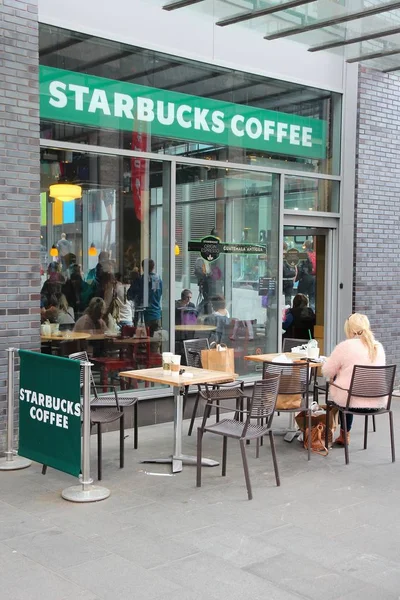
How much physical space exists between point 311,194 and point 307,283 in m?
1.32

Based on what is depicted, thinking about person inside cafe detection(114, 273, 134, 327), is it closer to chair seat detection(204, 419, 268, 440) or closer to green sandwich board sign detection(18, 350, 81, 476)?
green sandwich board sign detection(18, 350, 81, 476)

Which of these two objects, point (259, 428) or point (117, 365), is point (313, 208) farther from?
point (259, 428)

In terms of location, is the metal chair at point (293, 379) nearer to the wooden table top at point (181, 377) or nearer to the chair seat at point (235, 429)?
the wooden table top at point (181, 377)

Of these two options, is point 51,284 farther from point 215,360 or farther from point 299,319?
point 299,319

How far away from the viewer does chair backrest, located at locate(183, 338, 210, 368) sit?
330 inches

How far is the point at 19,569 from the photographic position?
4574mm

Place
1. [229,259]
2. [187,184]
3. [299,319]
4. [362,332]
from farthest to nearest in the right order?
[299,319], [229,259], [187,184], [362,332]

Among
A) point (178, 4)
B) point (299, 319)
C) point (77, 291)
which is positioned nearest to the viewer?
point (178, 4)

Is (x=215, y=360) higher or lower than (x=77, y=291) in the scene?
lower

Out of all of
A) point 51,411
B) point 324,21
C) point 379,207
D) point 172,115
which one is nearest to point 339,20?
point 324,21

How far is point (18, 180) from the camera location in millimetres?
7328

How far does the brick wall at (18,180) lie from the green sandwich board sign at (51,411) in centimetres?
96

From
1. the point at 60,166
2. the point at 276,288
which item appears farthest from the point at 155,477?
the point at 276,288

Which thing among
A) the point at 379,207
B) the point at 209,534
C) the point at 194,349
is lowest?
the point at 209,534
